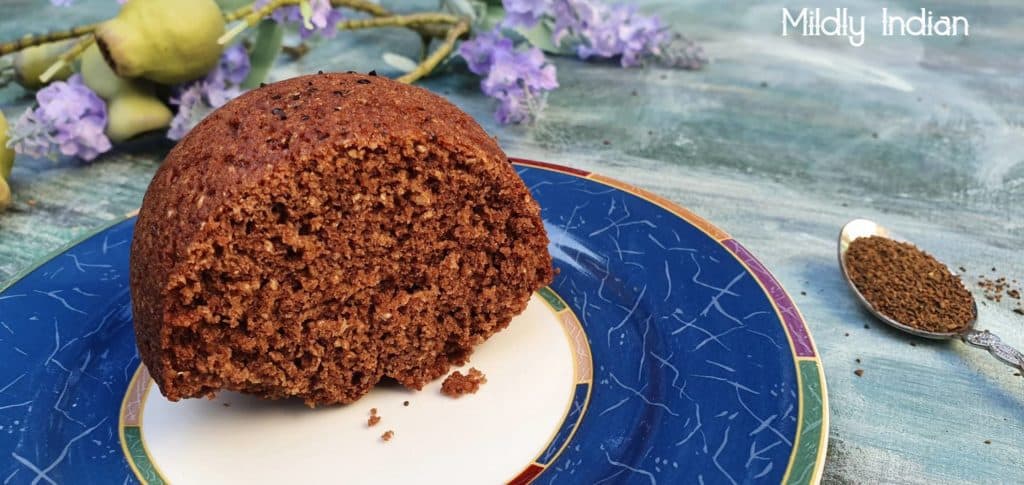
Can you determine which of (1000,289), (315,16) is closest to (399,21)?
(315,16)

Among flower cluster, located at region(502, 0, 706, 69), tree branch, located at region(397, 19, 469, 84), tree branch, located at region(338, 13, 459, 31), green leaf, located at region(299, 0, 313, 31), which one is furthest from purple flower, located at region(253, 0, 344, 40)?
flower cluster, located at region(502, 0, 706, 69)

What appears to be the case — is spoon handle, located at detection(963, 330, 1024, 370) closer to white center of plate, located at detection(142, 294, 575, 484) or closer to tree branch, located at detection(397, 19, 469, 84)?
white center of plate, located at detection(142, 294, 575, 484)

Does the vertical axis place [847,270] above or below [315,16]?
below

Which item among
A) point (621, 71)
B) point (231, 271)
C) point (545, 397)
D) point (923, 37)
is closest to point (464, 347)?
point (545, 397)

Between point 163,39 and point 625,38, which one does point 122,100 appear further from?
point 625,38

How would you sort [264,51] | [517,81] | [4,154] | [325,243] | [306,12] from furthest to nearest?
[517,81] < [264,51] < [4,154] < [306,12] < [325,243]

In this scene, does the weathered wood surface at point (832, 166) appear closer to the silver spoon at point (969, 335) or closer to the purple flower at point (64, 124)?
the silver spoon at point (969, 335)
